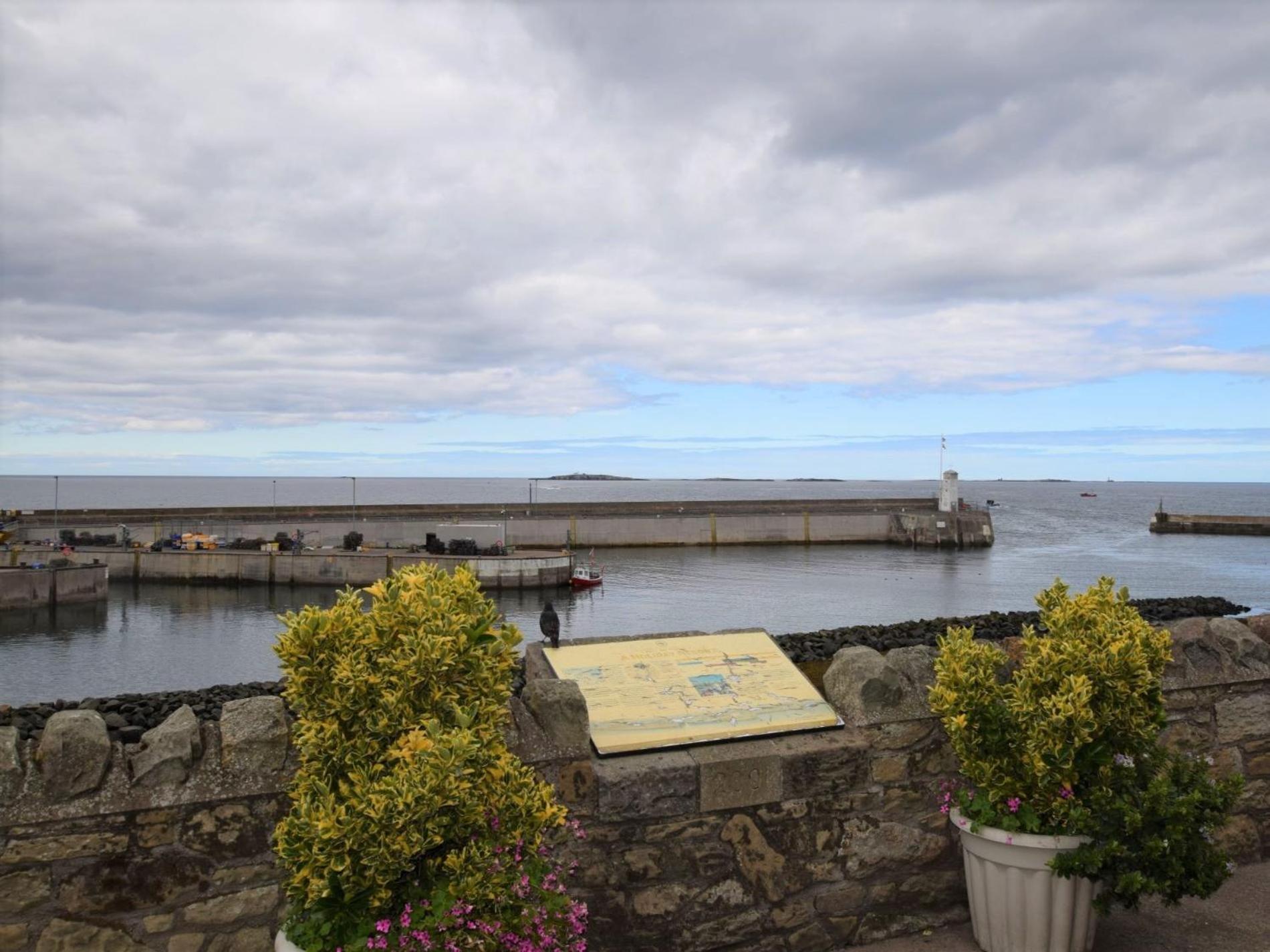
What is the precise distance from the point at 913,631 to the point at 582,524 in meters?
63.1

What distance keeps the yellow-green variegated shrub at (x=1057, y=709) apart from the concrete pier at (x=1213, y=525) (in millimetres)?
113455

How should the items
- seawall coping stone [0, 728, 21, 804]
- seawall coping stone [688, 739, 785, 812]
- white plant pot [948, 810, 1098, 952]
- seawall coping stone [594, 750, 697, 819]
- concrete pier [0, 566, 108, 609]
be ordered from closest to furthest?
seawall coping stone [0, 728, 21, 804]
white plant pot [948, 810, 1098, 952]
seawall coping stone [594, 750, 697, 819]
seawall coping stone [688, 739, 785, 812]
concrete pier [0, 566, 108, 609]

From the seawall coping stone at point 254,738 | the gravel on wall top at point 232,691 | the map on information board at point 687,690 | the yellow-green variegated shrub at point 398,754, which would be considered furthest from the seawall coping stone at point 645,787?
the seawall coping stone at point 254,738

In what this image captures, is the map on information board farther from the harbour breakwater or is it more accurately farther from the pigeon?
the harbour breakwater

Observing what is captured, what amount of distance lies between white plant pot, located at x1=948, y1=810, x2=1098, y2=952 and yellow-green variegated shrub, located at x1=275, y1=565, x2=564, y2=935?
2.29m

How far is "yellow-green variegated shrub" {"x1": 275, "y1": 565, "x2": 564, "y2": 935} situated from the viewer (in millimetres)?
3029

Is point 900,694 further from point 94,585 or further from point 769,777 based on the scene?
point 94,585

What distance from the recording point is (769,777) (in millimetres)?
4711

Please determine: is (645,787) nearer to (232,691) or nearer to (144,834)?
(144,834)

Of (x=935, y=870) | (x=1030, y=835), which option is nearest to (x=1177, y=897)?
(x=1030, y=835)

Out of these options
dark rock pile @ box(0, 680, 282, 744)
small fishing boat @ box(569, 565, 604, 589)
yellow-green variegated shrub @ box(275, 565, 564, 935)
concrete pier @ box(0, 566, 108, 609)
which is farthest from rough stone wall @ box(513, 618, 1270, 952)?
concrete pier @ box(0, 566, 108, 609)

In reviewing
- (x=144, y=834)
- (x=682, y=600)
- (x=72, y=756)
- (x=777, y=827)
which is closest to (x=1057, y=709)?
(x=777, y=827)

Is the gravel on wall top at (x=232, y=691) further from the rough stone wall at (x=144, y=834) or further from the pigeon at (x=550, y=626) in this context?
the rough stone wall at (x=144, y=834)

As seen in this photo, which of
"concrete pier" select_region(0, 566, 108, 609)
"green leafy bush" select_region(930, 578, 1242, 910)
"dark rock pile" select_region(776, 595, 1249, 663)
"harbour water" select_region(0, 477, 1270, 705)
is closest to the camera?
"green leafy bush" select_region(930, 578, 1242, 910)
